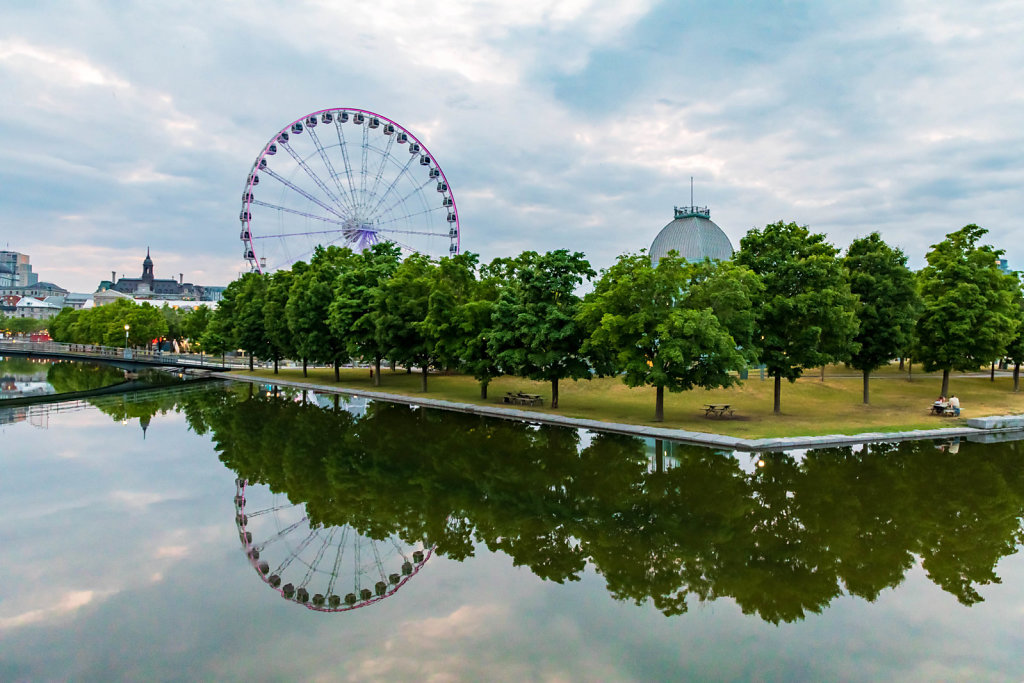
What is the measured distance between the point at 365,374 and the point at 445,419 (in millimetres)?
32745

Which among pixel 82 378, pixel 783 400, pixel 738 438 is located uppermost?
pixel 783 400

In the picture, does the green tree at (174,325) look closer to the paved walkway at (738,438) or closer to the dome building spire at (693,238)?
the dome building spire at (693,238)

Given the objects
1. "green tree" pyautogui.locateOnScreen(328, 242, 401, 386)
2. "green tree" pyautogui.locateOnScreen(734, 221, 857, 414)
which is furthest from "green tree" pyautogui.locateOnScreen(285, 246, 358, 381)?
"green tree" pyautogui.locateOnScreen(734, 221, 857, 414)

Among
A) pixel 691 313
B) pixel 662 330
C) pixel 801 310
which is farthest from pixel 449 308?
pixel 801 310

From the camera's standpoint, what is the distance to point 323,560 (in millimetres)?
13055

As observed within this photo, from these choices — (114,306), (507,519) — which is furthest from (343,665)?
(114,306)

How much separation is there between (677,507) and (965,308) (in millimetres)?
33456

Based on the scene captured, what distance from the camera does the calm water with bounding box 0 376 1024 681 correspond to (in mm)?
9227

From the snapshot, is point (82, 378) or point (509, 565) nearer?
point (509, 565)

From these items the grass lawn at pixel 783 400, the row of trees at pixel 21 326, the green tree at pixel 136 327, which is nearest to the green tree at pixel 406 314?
the grass lawn at pixel 783 400

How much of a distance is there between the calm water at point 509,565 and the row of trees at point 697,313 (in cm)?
742

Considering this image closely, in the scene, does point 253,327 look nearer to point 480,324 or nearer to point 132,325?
point 480,324

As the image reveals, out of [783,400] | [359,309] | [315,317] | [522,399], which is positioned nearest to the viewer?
[522,399]

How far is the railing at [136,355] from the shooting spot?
256 ft
